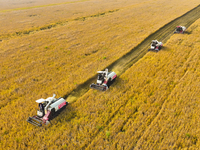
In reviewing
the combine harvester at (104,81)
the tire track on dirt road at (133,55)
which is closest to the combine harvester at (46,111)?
the tire track on dirt road at (133,55)

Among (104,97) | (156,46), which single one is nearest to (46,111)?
(104,97)

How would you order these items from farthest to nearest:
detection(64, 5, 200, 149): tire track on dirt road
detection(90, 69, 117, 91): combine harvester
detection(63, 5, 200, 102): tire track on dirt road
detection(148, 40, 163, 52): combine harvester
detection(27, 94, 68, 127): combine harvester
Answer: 1. detection(148, 40, 163, 52): combine harvester
2. detection(63, 5, 200, 102): tire track on dirt road
3. detection(90, 69, 117, 91): combine harvester
4. detection(64, 5, 200, 149): tire track on dirt road
5. detection(27, 94, 68, 127): combine harvester

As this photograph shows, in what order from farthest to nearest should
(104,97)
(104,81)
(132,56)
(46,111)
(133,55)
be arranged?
1. (133,55)
2. (132,56)
3. (104,81)
4. (104,97)
5. (46,111)

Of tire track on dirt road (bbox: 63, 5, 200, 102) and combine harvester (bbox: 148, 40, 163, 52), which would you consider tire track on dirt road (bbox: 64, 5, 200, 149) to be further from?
combine harvester (bbox: 148, 40, 163, 52)

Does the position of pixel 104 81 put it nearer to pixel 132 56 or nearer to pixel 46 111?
pixel 46 111

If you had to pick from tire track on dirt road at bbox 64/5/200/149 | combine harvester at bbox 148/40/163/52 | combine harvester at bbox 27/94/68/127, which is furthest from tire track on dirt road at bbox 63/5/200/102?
combine harvester at bbox 27/94/68/127

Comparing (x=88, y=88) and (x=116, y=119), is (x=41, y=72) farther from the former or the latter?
(x=116, y=119)

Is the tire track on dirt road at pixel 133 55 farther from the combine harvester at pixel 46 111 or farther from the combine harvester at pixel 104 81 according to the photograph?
the combine harvester at pixel 46 111

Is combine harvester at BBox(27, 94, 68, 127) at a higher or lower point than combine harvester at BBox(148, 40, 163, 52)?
lower
